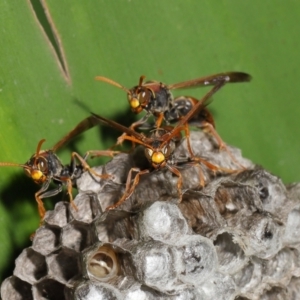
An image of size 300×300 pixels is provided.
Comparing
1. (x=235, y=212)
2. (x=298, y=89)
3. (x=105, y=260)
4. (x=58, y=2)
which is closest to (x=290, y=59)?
(x=298, y=89)

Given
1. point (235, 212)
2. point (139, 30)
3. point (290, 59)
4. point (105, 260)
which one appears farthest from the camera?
point (290, 59)

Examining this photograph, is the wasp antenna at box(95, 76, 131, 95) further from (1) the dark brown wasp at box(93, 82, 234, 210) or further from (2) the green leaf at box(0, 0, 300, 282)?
(1) the dark brown wasp at box(93, 82, 234, 210)

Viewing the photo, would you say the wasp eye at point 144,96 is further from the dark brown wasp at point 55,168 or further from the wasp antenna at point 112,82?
the dark brown wasp at point 55,168

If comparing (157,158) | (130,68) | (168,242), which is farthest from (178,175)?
(130,68)

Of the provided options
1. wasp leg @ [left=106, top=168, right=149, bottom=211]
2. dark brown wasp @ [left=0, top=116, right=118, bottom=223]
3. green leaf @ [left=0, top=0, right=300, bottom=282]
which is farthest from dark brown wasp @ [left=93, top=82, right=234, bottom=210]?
green leaf @ [left=0, top=0, right=300, bottom=282]

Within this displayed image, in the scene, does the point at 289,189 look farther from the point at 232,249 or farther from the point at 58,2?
the point at 58,2
